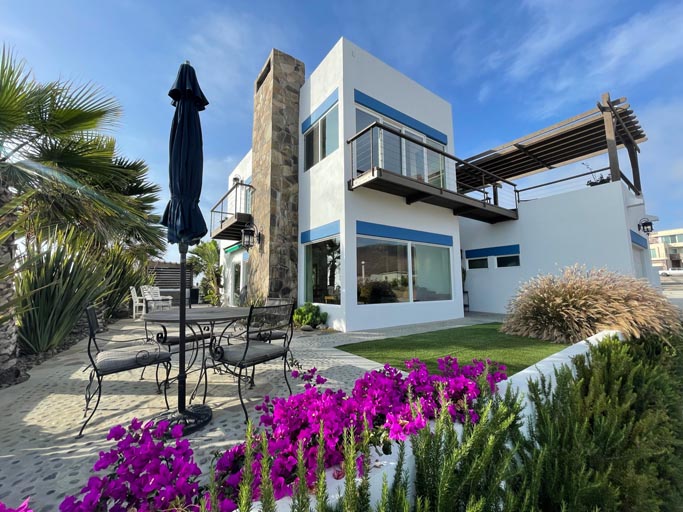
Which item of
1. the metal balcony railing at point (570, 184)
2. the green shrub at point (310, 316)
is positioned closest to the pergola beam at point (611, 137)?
the metal balcony railing at point (570, 184)

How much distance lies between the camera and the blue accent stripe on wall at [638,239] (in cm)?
982

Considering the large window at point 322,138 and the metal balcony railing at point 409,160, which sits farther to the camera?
the large window at point 322,138

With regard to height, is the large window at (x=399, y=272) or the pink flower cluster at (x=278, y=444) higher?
the large window at (x=399, y=272)

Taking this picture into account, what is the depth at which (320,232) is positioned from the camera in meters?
8.47

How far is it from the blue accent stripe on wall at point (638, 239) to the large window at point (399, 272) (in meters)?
6.17

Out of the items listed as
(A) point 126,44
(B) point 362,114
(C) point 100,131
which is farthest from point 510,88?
(C) point 100,131

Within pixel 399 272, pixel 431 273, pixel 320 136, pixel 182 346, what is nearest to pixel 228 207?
pixel 320 136

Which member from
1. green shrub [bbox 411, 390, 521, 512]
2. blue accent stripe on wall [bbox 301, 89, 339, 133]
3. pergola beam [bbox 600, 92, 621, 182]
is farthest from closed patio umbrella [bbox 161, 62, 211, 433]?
pergola beam [bbox 600, 92, 621, 182]

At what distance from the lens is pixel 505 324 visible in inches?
271

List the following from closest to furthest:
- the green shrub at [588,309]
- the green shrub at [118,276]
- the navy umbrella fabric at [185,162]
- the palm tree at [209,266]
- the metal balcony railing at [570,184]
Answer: the navy umbrella fabric at [185,162], the green shrub at [588,309], the green shrub at [118,276], the metal balcony railing at [570,184], the palm tree at [209,266]

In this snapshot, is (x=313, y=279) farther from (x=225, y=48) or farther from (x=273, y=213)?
(x=225, y=48)

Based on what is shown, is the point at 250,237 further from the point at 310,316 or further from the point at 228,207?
the point at 228,207

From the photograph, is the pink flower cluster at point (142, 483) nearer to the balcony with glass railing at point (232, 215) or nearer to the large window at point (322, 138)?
the large window at point (322, 138)

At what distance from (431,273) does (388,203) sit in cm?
276
